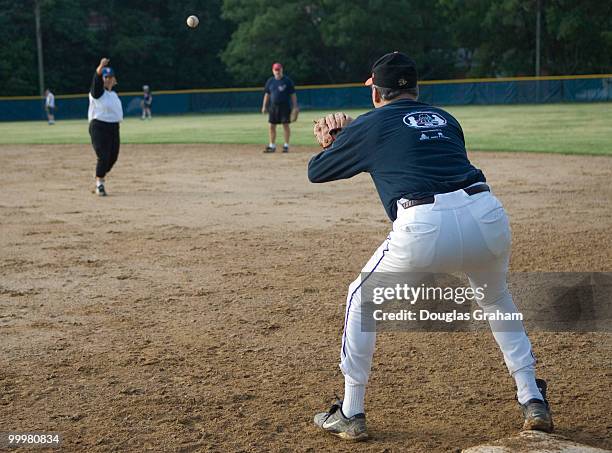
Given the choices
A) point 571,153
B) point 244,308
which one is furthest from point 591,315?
point 571,153

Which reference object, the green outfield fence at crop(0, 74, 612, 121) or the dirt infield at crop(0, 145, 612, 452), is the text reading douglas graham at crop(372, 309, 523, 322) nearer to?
the dirt infield at crop(0, 145, 612, 452)

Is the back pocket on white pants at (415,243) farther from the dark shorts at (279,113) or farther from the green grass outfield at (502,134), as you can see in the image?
the dark shorts at (279,113)

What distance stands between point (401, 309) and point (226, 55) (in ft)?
183

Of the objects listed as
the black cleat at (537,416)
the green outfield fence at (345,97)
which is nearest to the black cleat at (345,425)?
the black cleat at (537,416)

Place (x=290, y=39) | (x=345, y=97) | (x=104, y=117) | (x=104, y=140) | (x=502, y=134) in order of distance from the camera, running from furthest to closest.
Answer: (x=290, y=39), (x=345, y=97), (x=502, y=134), (x=104, y=140), (x=104, y=117)

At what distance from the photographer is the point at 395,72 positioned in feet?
13.3

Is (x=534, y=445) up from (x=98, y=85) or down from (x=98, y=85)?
down

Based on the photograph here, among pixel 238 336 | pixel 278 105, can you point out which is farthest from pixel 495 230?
pixel 278 105

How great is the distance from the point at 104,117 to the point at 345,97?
3590cm

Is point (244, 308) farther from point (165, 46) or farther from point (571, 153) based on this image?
point (165, 46)

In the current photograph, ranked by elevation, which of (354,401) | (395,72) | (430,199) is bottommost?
(354,401)

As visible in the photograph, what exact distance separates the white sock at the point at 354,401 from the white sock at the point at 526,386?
31.2 inches

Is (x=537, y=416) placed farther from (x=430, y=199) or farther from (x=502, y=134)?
(x=502, y=134)

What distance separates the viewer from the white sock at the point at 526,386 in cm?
405
